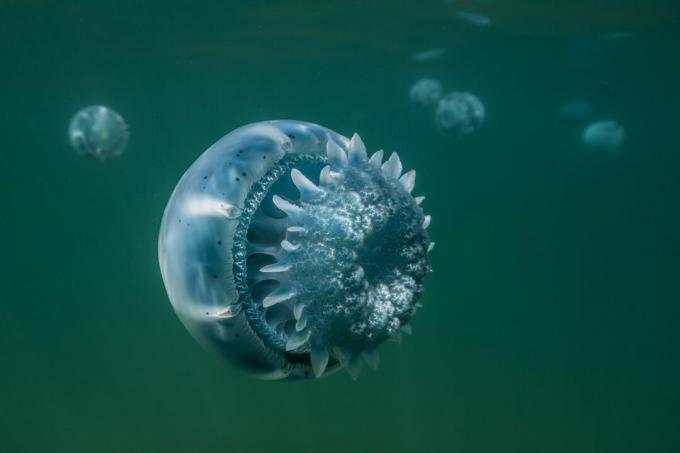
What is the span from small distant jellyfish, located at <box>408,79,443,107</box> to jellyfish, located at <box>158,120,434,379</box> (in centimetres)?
2201

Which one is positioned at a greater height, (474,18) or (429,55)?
(474,18)

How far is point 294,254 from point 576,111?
29949 mm

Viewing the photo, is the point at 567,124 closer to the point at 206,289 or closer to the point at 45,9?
the point at 45,9

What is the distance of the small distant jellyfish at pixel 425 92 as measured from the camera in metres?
24.8

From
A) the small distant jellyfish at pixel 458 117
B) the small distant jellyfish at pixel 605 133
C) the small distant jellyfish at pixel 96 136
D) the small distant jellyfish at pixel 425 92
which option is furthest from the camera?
the small distant jellyfish at pixel 605 133

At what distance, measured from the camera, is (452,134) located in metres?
17.0

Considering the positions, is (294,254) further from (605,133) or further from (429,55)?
(605,133)

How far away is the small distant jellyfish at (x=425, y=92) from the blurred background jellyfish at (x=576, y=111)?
6.60 meters

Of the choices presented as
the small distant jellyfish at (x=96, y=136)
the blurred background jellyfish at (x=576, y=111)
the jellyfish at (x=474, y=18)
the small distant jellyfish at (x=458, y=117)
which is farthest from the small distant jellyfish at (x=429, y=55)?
the blurred background jellyfish at (x=576, y=111)

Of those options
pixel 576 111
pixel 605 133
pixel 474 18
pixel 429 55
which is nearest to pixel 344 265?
pixel 474 18

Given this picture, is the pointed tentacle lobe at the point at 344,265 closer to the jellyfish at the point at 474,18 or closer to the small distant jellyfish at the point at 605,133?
the jellyfish at the point at 474,18

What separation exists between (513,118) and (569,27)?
1877 cm

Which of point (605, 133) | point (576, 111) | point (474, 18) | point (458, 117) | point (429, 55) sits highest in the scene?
point (474, 18)

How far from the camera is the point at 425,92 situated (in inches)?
1040
